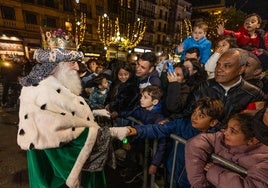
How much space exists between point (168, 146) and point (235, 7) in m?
22.8

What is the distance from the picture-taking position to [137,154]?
10.4ft

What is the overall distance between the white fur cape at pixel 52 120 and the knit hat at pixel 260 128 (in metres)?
1.31

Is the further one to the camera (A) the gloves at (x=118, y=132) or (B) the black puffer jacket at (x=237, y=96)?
(B) the black puffer jacket at (x=237, y=96)

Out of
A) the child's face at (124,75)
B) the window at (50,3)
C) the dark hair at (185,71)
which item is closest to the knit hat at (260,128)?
the dark hair at (185,71)

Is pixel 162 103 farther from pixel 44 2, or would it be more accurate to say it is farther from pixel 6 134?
pixel 44 2

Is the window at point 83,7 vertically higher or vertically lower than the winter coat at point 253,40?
higher

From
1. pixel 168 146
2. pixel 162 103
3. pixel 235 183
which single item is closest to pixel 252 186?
pixel 235 183

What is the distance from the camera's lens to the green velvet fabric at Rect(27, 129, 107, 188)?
1.65 m

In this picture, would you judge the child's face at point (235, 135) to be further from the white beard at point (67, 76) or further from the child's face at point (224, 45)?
the child's face at point (224, 45)

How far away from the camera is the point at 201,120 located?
1935mm

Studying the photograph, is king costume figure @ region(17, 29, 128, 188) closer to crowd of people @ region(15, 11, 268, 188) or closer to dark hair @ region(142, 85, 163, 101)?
crowd of people @ region(15, 11, 268, 188)

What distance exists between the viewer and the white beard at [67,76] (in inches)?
74.7

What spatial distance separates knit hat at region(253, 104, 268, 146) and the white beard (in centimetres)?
168

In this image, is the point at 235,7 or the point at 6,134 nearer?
the point at 6,134
